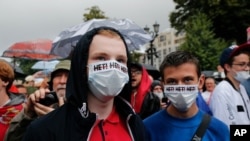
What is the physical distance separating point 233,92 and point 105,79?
2402mm

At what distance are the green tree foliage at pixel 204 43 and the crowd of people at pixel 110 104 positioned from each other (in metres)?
33.5

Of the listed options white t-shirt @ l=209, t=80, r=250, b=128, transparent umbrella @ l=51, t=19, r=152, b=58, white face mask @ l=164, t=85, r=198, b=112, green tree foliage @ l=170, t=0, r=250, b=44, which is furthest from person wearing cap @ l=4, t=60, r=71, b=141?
green tree foliage @ l=170, t=0, r=250, b=44

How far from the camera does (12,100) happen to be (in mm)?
4305

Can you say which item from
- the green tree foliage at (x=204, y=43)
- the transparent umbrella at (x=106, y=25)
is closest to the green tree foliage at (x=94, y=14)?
the green tree foliage at (x=204, y=43)

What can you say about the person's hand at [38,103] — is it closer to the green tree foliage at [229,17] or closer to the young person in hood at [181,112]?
the young person in hood at [181,112]

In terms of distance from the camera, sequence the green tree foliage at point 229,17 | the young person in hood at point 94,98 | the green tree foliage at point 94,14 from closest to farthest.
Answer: the young person in hood at point 94,98 < the green tree foliage at point 94,14 < the green tree foliage at point 229,17

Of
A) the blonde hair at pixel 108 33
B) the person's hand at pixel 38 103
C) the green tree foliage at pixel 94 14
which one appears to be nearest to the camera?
the blonde hair at pixel 108 33

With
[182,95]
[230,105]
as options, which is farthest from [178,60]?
[230,105]

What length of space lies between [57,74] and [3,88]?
481mm

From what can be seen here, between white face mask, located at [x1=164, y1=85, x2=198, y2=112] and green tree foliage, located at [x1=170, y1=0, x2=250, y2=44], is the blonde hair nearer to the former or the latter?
white face mask, located at [x1=164, y1=85, x2=198, y2=112]

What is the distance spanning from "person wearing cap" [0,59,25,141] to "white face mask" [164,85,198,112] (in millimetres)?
1470

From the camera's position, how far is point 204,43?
38.8 metres

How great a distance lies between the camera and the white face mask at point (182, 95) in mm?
3262

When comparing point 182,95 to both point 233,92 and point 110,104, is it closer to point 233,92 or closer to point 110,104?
point 110,104
